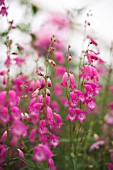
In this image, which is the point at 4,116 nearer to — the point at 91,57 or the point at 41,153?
the point at 41,153

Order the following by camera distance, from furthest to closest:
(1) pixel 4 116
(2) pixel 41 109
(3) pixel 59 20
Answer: (3) pixel 59 20 < (2) pixel 41 109 < (1) pixel 4 116

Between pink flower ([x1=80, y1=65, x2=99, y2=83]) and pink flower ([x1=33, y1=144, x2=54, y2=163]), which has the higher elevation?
pink flower ([x1=80, y1=65, x2=99, y2=83])

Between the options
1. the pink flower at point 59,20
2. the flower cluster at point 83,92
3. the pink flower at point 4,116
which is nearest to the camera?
the pink flower at point 4,116

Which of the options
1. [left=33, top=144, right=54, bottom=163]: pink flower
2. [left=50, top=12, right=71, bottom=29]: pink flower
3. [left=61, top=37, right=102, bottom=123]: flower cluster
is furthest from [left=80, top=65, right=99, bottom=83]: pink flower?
[left=50, top=12, right=71, bottom=29]: pink flower

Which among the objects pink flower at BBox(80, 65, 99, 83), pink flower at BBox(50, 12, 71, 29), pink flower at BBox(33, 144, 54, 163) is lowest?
pink flower at BBox(33, 144, 54, 163)

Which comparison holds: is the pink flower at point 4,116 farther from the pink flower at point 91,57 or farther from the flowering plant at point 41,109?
the pink flower at point 91,57

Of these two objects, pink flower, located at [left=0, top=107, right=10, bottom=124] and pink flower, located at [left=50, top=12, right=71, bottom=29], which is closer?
pink flower, located at [left=0, top=107, right=10, bottom=124]

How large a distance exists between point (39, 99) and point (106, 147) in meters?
1.17

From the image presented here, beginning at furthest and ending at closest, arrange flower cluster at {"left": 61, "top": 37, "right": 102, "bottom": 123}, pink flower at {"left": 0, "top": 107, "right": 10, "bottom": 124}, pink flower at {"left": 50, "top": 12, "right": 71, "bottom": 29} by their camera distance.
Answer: pink flower at {"left": 50, "top": 12, "right": 71, "bottom": 29}
flower cluster at {"left": 61, "top": 37, "right": 102, "bottom": 123}
pink flower at {"left": 0, "top": 107, "right": 10, "bottom": 124}

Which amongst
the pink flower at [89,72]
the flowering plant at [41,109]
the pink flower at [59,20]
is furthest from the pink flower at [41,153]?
the pink flower at [59,20]

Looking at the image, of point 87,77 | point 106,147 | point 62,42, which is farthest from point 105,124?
point 87,77

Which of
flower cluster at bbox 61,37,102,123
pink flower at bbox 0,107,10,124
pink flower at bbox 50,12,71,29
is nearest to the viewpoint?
pink flower at bbox 0,107,10,124

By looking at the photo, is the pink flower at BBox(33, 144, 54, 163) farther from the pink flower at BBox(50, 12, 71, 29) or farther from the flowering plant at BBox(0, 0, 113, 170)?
the pink flower at BBox(50, 12, 71, 29)

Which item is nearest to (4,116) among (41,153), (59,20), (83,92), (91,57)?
(41,153)
